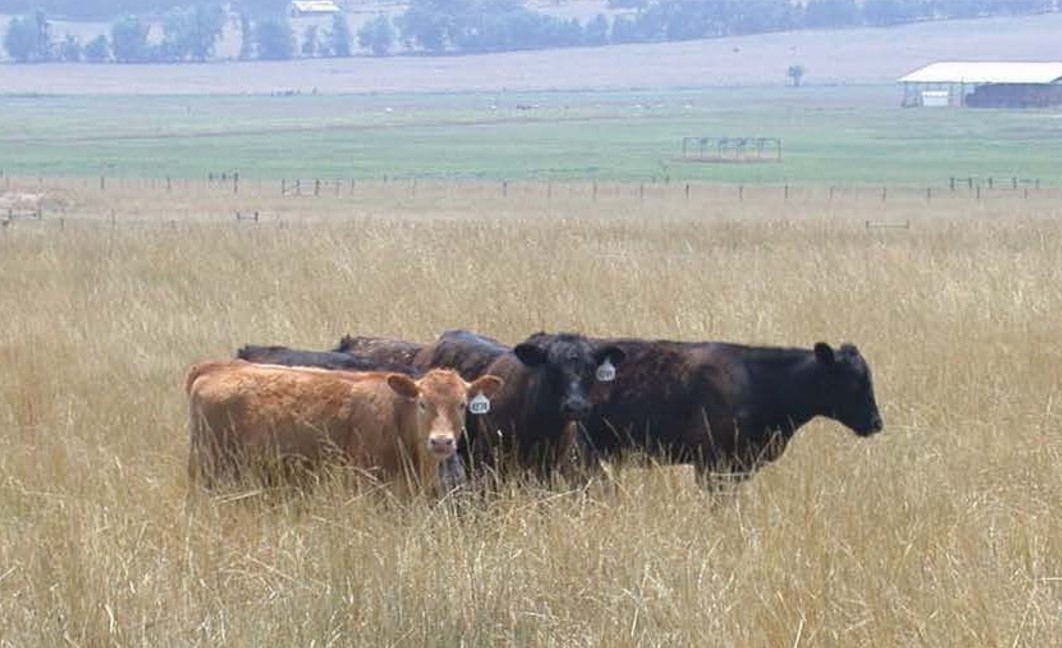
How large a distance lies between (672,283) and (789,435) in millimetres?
7159

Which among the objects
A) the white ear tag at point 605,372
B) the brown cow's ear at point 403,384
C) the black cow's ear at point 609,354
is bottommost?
the white ear tag at point 605,372

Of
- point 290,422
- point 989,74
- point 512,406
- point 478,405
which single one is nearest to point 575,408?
point 512,406

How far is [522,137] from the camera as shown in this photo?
113500 millimetres

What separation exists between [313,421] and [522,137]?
340ft

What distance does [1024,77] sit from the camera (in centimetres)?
14662

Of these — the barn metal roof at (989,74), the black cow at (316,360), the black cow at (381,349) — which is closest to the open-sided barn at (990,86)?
the barn metal roof at (989,74)

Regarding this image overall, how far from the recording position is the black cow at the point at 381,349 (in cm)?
1266

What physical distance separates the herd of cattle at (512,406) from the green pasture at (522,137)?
59287mm

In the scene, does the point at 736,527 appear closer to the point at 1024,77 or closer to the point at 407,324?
the point at 407,324

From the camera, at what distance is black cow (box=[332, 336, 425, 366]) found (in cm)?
1266

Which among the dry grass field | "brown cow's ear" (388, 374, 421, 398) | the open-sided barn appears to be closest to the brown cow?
"brown cow's ear" (388, 374, 421, 398)

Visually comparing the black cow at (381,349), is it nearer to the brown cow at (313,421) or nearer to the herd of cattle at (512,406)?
the herd of cattle at (512,406)

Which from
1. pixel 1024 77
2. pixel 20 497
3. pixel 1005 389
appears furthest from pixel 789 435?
pixel 1024 77

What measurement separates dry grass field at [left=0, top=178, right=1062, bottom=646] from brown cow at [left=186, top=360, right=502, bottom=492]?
283mm
